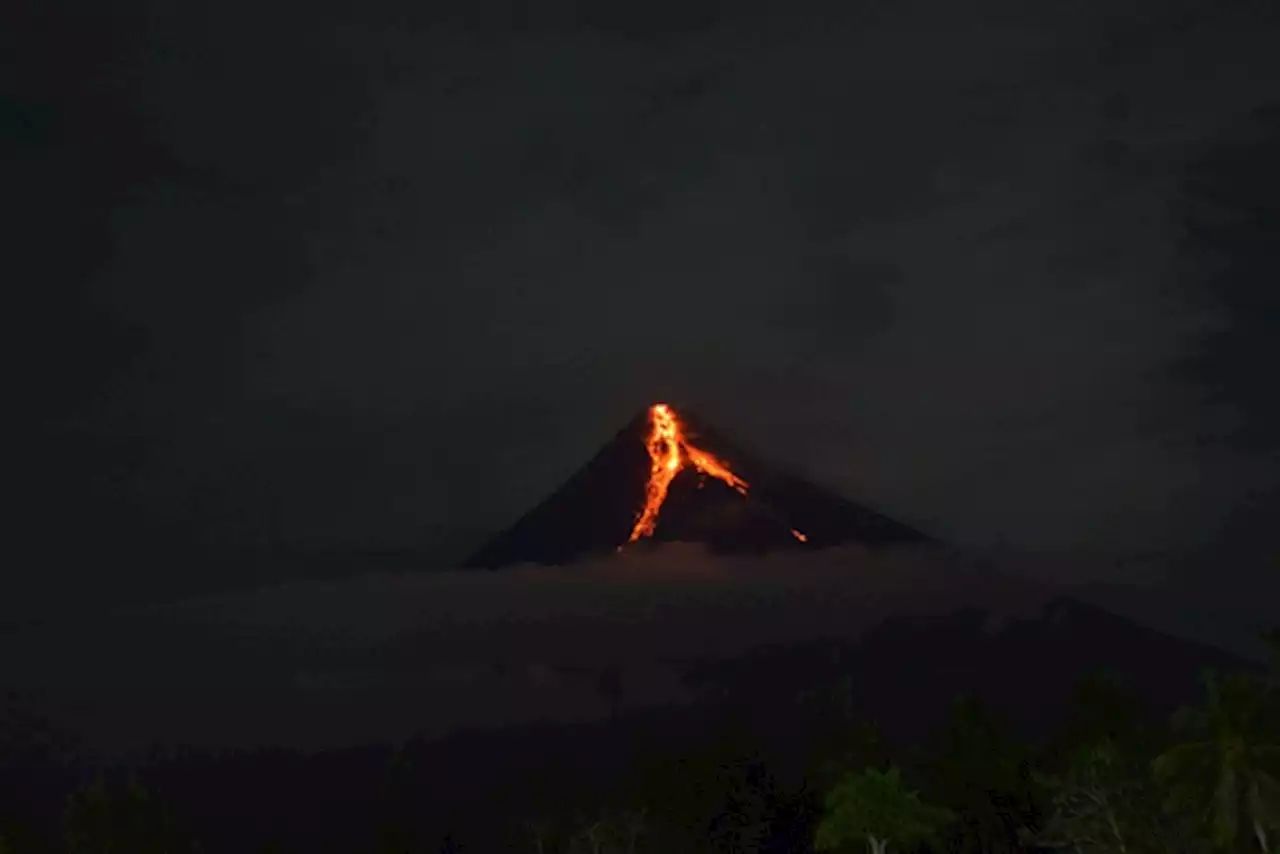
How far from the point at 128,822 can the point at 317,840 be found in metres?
109

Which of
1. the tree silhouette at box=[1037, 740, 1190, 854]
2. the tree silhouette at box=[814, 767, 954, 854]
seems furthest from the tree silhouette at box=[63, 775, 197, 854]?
the tree silhouette at box=[1037, 740, 1190, 854]

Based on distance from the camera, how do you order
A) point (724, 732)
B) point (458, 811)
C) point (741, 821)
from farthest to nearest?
point (458, 811), point (724, 732), point (741, 821)

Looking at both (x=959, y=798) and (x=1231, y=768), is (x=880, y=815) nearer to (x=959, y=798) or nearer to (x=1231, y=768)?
(x=1231, y=768)

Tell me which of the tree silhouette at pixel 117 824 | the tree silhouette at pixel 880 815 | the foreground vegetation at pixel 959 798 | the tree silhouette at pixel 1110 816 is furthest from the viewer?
the tree silhouette at pixel 117 824

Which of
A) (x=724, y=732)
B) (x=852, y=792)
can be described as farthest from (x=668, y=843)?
(x=852, y=792)

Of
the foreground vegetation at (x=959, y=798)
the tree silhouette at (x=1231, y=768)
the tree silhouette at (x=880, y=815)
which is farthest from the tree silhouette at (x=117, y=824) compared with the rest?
the tree silhouette at (x=1231, y=768)

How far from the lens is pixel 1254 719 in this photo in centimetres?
5100

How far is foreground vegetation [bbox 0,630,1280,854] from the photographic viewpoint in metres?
50.8

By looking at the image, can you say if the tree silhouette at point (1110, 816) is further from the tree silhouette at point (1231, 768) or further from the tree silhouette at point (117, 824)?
the tree silhouette at point (117, 824)

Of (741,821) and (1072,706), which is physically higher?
(1072,706)

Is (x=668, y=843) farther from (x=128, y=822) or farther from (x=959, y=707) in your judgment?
(x=128, y=822)

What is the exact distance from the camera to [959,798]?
76.1 metres

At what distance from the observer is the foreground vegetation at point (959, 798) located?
50.8m

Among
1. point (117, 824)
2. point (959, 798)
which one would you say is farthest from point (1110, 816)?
point (117, 824)
